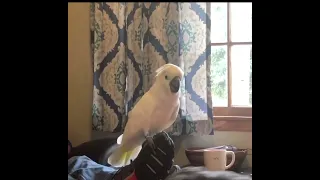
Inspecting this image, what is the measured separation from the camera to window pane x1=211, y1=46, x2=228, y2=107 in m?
1.28

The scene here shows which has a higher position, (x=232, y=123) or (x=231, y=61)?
(x=231, y=61)

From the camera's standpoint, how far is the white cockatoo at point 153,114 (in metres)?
0.84

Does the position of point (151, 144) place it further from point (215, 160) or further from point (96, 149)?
point (96, 149)

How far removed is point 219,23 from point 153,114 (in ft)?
2.26

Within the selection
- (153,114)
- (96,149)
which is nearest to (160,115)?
(153,114)

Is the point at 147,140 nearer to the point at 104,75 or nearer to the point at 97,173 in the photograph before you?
the point at 97,173

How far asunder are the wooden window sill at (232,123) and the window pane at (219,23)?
311mm

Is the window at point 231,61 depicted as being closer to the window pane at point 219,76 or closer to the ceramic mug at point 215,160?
the window pane at point 219,76

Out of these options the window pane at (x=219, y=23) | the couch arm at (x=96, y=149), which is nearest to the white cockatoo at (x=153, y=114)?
the couch arm at (x=96, y=149)

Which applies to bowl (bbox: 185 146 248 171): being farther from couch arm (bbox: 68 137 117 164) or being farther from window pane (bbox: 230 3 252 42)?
window pane (bbox: 230 3 252 42)

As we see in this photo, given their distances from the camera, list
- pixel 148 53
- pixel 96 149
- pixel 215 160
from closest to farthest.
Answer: pixel 215 160
pixel 96 149
pixel 148 53

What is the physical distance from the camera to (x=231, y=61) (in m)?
1.37

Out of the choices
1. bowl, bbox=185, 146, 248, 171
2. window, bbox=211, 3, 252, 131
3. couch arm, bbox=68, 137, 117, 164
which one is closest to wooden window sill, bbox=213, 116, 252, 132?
window, bbox=211, 3, 252, 131

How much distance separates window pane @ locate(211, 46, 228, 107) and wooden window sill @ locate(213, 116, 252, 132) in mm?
57
